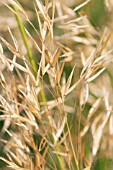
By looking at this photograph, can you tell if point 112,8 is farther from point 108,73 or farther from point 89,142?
point 89,142

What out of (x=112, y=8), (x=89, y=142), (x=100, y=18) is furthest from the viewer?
(x=100, y=18)

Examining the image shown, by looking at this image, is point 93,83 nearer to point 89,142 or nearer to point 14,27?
point 89,142

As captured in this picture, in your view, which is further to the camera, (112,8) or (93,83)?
(93,83)

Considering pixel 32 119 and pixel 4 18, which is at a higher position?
pixel 4 18

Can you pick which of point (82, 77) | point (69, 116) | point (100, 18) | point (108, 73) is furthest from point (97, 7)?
point (82, 77)

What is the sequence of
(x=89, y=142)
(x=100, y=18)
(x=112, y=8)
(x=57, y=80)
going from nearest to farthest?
(x=57, y=80) < (x=112, y=8) < (x=89, y=142) < (x=100, y=18)

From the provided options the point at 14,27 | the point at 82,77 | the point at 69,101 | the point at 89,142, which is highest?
the point at 14,27
